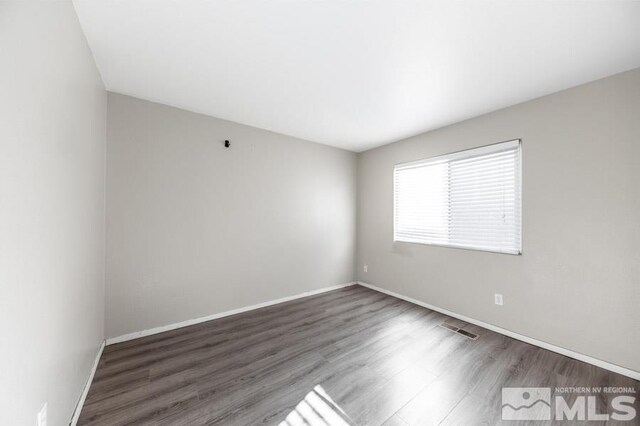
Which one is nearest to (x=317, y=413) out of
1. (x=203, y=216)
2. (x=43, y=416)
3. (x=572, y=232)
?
(x=43, y=416)

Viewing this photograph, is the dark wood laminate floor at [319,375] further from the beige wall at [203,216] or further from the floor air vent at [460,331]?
the beige wall at [203,216]

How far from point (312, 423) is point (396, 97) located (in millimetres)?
2862

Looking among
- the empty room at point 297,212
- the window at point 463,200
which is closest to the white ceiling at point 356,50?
the empty room at point 297,212

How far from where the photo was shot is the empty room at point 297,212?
1245 millimetres

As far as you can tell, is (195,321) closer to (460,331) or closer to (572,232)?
(460,331)

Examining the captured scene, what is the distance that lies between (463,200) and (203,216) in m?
3.31

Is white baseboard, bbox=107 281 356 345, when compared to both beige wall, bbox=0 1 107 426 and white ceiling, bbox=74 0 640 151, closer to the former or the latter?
beige wall, bbox=0 1 107 426

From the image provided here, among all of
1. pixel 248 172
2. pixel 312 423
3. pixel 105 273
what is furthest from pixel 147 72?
pixel 312 423

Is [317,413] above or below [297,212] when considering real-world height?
below

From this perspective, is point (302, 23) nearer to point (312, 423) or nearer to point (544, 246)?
point (312, 423)

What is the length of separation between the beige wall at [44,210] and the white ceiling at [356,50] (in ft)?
1.61

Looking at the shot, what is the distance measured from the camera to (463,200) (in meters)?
3.01

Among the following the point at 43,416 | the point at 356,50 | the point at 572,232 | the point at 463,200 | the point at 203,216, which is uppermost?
the point at 356,50

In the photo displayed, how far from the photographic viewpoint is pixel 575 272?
2176 mm
